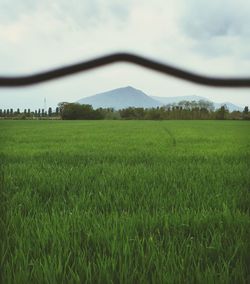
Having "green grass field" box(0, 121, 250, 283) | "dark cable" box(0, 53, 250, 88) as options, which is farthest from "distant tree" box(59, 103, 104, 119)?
"dark cable" box(0, 53, 250, 88)

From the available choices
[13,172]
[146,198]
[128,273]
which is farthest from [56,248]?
[13,172]

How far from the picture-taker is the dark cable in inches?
21.0

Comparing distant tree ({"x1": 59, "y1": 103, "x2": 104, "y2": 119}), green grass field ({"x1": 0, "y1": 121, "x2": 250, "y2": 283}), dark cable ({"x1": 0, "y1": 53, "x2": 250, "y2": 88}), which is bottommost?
green grass field ({"x1": 0, "y1": 121, "x2": 250, "y2": 283})

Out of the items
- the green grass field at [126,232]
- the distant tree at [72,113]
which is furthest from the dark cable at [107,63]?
the distant tree at [72,113]

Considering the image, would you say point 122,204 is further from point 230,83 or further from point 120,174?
point 230,83

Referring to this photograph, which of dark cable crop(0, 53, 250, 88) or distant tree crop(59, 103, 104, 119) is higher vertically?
dark cable crop(0, 53, 250, 88)

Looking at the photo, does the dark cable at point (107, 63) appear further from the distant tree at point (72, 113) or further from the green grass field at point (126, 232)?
the distant tree at point (72, 113)

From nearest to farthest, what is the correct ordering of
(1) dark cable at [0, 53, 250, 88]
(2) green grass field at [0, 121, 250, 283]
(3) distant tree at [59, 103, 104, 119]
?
(1) dark cable at [0, 53, 250, 88], (2) green grass field at [0, 121, 250, 283], (3) distant tree at [59, 103, 104, 119]

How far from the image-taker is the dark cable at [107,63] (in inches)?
21.0

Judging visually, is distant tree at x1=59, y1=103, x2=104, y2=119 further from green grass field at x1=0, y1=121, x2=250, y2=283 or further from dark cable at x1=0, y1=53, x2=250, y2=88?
dark cable at x1=0, y1=53, x2=250, y2=88

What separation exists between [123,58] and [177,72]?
8 centimetres

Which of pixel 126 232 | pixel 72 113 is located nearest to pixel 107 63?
pixel 72 113

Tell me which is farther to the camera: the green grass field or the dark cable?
the green grass field

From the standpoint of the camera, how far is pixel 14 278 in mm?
1245
